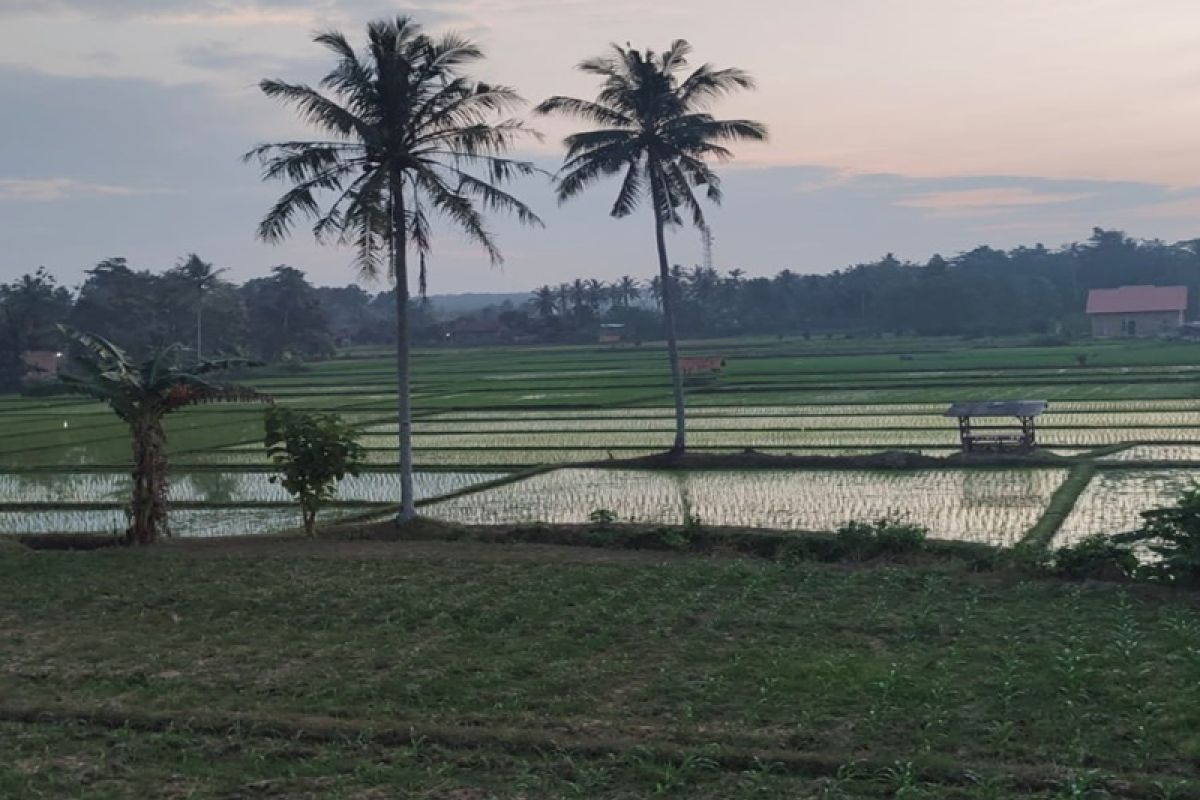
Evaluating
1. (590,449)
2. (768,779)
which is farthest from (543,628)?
(590,449)

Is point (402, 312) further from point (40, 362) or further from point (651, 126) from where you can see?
point (40, 362)

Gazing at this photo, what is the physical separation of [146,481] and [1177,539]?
12.1 m

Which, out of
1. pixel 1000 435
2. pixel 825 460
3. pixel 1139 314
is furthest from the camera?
pixel 1139 314

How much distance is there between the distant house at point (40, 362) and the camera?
198 feet

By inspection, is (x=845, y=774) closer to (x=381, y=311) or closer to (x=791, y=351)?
(x=791, y=351)

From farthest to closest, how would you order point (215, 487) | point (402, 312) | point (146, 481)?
point (215, 487) → point (402, 312) → point (146, 481)

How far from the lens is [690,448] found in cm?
2552

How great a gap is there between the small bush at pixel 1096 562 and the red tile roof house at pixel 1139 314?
66.3 m

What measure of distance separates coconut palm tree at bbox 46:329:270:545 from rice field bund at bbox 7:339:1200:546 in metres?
2.12

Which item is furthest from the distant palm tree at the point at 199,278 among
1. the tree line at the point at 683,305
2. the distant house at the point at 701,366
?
the distant house at the point at 701,366

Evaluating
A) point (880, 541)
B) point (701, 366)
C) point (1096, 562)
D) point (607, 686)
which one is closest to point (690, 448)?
point (880, 541)

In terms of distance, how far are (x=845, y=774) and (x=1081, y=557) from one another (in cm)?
570

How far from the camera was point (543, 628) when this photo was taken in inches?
393

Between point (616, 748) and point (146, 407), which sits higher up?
point (146, 407)
